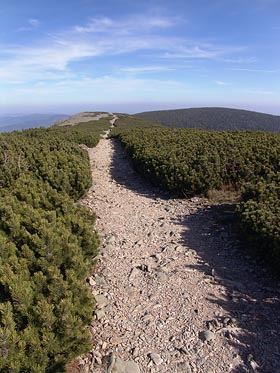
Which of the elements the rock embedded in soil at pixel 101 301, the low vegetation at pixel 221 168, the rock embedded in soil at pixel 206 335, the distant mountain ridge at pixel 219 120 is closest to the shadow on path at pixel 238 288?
the rock embedded in soil at pixel 206 335

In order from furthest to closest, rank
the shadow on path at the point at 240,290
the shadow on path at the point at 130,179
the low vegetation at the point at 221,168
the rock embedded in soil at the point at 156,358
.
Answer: the shadow on path at the point at 130,179 → the low vegetation at the point at 221,168 → the shadow on path at the point at 240,290 → the rock embedded in soil at the point at 156,358

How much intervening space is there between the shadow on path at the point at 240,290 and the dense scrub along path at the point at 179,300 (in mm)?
13

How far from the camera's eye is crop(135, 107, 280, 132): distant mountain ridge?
7500cm

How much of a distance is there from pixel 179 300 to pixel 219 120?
→ 276 ft

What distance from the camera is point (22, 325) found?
10.5 feet

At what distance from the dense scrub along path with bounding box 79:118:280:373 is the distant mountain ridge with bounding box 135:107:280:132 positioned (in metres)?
67.7

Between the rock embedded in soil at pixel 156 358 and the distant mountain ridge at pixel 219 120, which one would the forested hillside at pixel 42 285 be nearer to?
the rock embedded in soil at pixel 156 358

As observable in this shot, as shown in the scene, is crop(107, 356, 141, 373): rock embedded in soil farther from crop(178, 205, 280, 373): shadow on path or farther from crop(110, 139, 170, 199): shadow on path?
crop(110, 139, 170, 199): shadow on path

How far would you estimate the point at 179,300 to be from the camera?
479 cm

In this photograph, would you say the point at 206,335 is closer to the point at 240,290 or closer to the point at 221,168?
the point at 240,290

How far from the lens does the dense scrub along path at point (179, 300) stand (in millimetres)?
3762

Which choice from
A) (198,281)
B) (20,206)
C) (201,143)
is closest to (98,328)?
(198,281)

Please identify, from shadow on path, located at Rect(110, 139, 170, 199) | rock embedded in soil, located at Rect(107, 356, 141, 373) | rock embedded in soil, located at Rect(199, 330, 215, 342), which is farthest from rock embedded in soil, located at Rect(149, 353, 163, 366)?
shadow on path, located at Rect(110, 139, 170, 199)

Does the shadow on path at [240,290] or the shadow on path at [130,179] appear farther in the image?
the shadow on path at [130,179]
